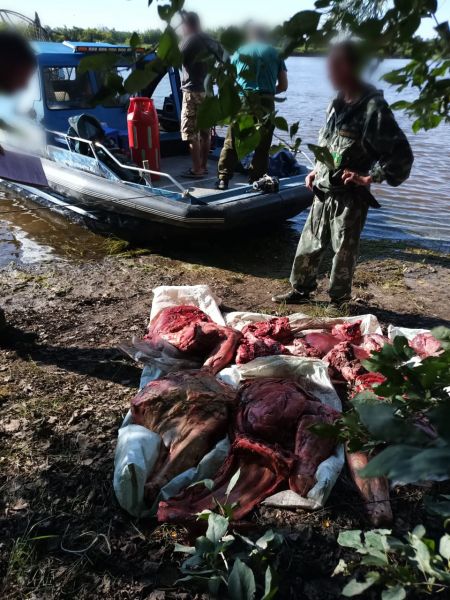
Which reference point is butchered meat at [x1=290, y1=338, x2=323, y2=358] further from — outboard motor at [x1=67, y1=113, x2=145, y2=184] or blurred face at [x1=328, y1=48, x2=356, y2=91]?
outboard motor at [x1=67, y1=113, x2=145, y2=184]

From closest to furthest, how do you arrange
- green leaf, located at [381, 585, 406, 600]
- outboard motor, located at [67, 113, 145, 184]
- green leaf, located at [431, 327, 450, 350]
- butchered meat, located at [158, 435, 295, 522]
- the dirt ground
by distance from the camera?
green leaf, located at [381, 585, 406, 600]
green leaf, located at [431, 327, 450, 350]
the dirt ground
butchered meat, located at [158, 435, 295, 522]
outboard motor, located at [67, 113, 145, 184]

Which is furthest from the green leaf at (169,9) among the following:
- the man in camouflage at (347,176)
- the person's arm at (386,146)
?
the person's arm at (386,146)

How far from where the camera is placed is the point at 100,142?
280 inches

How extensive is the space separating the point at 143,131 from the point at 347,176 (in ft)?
12.3

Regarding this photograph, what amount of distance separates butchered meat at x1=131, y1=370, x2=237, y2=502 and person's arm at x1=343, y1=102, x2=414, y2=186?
2147mm

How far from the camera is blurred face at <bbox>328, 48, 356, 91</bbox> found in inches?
42.7

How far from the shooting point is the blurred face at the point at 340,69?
1085 mm

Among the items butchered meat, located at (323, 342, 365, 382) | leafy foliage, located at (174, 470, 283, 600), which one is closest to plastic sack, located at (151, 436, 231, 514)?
leafy foliage, located at (174, 470, 283, 600)

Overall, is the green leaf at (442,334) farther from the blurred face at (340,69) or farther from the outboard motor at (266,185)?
the outboard motor at (266,185)

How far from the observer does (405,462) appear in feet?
2.50

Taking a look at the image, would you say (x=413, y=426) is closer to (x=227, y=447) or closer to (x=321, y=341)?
(x=227, y=447)

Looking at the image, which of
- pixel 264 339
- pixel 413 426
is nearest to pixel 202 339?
pixel 264 339

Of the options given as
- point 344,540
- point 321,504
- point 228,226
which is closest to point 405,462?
point 344,540

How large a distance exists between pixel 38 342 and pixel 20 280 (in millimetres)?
1714
